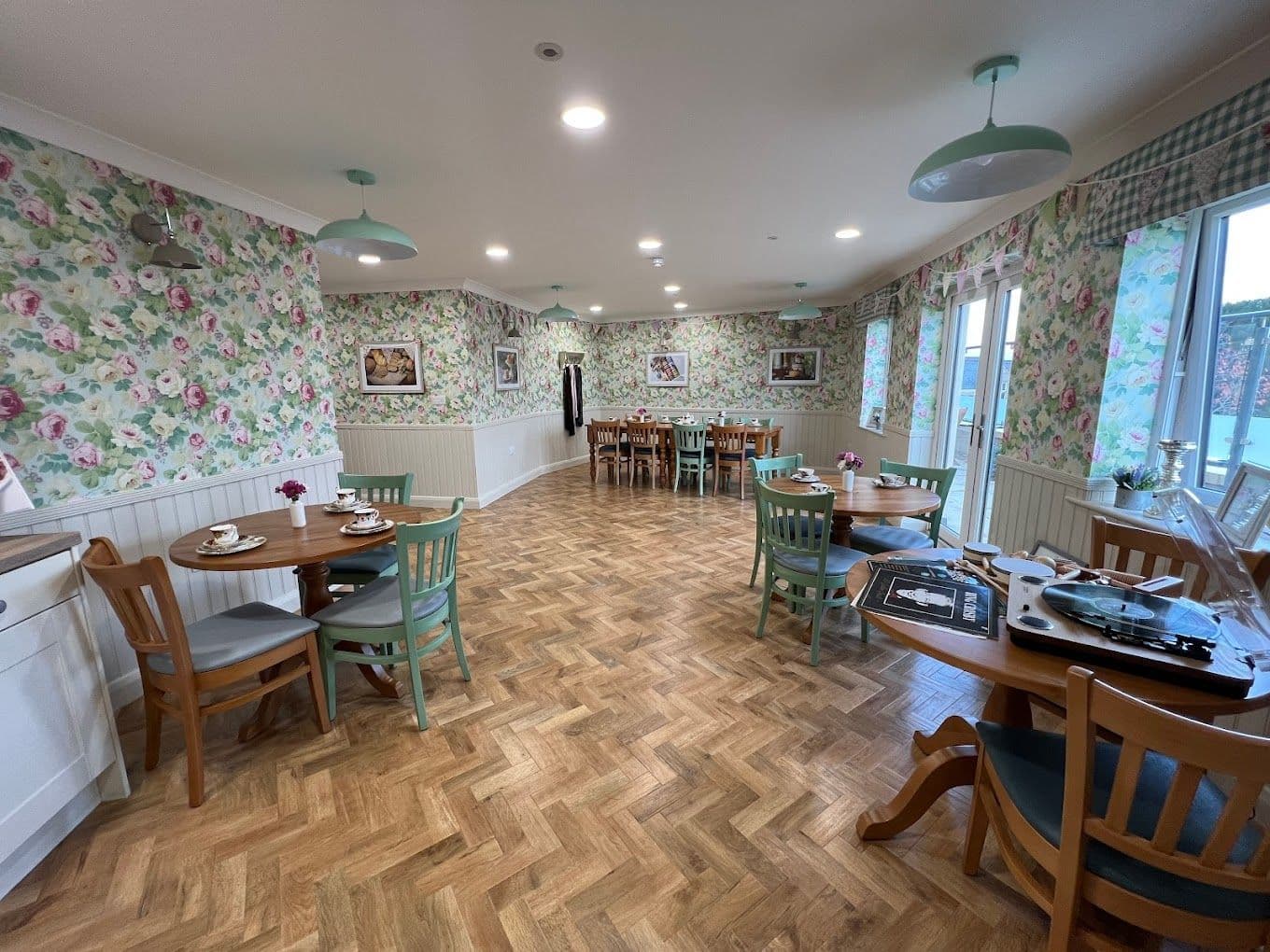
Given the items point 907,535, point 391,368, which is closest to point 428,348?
point 391,368

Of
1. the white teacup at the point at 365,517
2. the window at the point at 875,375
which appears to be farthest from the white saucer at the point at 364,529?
the window at the point at 875,375

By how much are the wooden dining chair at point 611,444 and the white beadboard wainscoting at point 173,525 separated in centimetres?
Result: 366

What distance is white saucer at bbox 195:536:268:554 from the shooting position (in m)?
1.90

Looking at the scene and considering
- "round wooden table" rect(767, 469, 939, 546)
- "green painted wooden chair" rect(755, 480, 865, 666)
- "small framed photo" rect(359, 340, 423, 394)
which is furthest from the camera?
"small framed photo" rect(359, 340, 423, 394)

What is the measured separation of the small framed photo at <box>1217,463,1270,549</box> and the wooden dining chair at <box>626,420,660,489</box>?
16.2 ft

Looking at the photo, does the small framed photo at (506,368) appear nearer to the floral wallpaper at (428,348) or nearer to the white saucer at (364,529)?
the floral wallpaper at (428,348)

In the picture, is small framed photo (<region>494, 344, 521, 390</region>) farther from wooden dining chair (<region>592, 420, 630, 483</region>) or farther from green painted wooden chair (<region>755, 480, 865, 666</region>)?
green painted wooden chair (<region>755, 480, 865, 666</region>)

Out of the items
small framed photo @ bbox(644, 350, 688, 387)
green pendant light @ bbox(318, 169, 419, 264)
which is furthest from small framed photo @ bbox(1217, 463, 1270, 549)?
small framed photo @ bbox(644, 350, 688, 387)

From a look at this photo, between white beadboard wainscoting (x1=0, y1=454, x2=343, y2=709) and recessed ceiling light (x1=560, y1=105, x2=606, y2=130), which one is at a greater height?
recessed ceiling light (x1=560, y1=105, x2=606, y2=130)

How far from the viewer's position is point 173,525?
251 cm

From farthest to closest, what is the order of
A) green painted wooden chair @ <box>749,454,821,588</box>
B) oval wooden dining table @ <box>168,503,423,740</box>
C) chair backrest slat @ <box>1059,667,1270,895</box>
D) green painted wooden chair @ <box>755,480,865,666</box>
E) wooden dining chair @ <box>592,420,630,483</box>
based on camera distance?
wooden dining chair @ <box>592,420,630,483</box> < green painted wooden chair @ <box>749,454,821,588</box> < green painted wooden chair @ <box>755,480,865,666</box> < oval wooden dining table @ <box>168,503,423,740</box> < chair backrest slat @ <box>1059,667,1270,895</box>

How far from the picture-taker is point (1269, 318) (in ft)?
6.12

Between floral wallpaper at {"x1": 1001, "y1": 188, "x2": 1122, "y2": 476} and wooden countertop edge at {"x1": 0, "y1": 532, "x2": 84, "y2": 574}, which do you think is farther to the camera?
floral wallpaper at {"x1": 1001, "y1": 188, "x2": 1122, "y2": 476}

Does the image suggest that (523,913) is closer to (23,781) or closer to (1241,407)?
(23,781)
